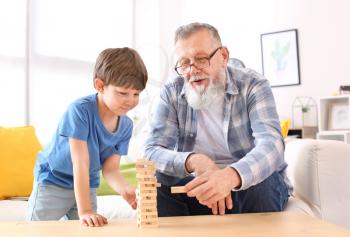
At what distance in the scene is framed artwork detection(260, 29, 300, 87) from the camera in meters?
3.75

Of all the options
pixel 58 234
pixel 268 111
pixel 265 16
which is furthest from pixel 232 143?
pixel 265 16

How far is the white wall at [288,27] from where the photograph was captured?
361 cm

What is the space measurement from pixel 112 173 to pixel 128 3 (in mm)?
2877

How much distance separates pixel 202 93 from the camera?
4.90ft

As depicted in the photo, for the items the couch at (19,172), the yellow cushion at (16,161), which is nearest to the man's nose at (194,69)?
the couch at (19,172)

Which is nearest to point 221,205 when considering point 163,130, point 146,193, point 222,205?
point 222,205

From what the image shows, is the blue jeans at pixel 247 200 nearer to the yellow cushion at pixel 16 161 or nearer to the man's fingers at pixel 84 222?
the man's fingers at pixel 84 222

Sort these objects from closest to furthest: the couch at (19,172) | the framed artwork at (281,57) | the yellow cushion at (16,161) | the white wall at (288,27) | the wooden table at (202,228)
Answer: the wooden table at (202,228) → the couch at (19,172) → the yellow cushion at (16,161) → the white wall at (288,27) → the framed artwork at (281,57)

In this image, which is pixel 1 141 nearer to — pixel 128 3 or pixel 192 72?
pixel 192 72

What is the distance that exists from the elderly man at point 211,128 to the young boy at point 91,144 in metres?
0.14

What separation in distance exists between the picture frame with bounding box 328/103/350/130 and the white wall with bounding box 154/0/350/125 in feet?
0.63

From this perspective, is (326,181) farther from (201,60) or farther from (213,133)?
(201,60)

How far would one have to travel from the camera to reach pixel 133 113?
3859 mm

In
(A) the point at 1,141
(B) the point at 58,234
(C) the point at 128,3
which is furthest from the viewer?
(C) the point at 128,3
